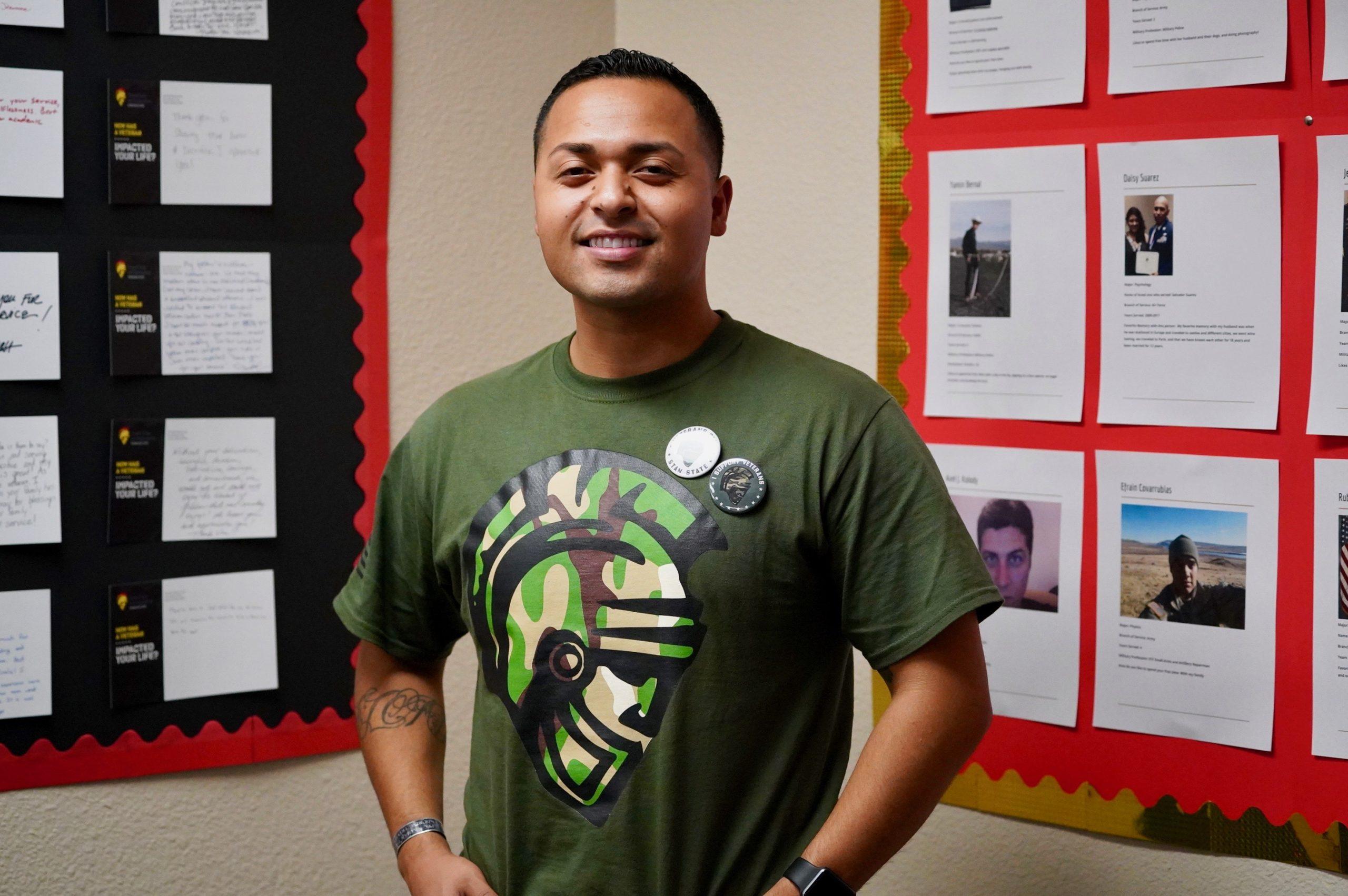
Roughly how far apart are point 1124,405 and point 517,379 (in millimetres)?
729

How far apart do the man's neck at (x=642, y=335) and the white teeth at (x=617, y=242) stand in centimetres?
7

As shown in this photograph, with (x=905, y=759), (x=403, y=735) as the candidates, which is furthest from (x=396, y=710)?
(x=905, y=759)

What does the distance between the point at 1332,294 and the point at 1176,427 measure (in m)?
0.21

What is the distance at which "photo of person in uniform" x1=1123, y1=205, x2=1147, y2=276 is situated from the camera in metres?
1.28

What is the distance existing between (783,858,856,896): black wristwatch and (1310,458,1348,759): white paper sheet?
2.11 ft

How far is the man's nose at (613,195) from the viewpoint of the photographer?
980 mm

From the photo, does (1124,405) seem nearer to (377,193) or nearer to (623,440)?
Answer: (623,440)

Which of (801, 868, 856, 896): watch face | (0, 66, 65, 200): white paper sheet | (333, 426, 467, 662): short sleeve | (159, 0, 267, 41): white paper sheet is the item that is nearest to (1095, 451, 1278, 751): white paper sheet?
(801, 868, 856, 896): watch face

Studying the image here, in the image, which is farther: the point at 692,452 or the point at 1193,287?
the point at 1193,287

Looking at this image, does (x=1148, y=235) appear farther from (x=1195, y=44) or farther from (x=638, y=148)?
(x=638, y=148)

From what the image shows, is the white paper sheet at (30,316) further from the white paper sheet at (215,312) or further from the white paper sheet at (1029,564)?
the white paper sheet at (1029,564)

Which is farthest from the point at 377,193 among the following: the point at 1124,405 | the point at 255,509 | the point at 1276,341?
the point at 1276,341

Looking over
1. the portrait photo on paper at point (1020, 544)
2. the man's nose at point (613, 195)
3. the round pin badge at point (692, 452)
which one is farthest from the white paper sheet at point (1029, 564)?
the man's nose at point (613, 195)

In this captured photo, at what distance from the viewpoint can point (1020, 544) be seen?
4.50ft
